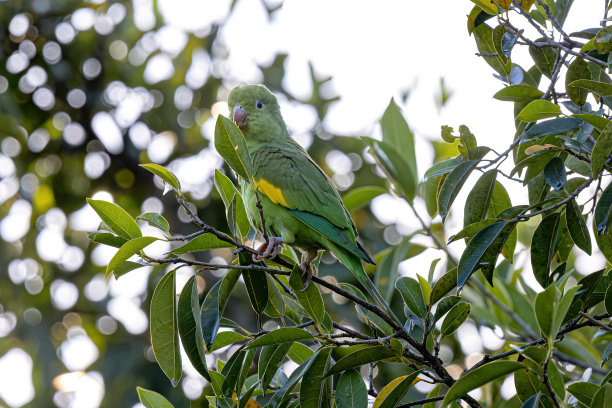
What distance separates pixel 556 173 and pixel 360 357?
2.85 feet

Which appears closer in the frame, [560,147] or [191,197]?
[560,147]

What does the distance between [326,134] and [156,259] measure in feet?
11.4

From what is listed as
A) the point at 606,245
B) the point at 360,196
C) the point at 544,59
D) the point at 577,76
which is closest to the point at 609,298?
the point at 606,245

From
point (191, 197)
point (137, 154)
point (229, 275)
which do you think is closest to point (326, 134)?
point (191, 197)

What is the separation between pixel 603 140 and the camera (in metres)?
1.72

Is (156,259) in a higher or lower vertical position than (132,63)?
lower

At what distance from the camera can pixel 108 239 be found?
1896 mm

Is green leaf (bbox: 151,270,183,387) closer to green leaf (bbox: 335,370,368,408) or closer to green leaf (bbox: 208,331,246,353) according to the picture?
green leaf (bbox: 208,331,246,353)

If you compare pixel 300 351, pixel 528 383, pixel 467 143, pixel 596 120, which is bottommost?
pixel 300 351

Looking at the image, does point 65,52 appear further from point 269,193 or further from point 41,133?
point 269,193

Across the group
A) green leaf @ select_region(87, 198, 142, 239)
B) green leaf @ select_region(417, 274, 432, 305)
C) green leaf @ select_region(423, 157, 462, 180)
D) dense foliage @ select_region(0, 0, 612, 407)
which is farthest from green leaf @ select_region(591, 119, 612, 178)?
green leaf @ select_region(87, 198, 142, 239)

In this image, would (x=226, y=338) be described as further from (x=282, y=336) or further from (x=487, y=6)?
(x=487, y=6)

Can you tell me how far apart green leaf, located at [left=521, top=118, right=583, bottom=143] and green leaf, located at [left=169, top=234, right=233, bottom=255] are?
1031mm

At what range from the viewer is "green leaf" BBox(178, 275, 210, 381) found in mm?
1826
